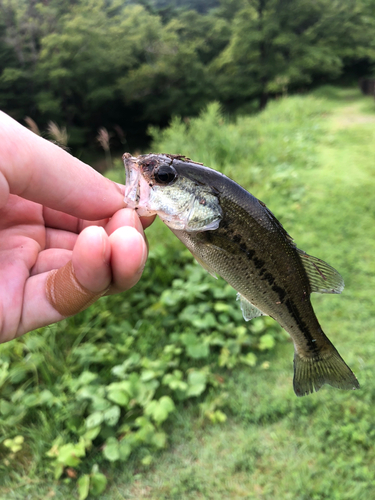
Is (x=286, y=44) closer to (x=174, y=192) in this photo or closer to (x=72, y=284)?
(x=174, y=192)

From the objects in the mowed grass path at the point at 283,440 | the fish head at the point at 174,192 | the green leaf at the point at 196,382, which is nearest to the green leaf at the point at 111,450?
the mowed grass path at the point at 283,440

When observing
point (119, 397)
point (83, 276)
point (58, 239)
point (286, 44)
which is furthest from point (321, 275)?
point (286, 44)

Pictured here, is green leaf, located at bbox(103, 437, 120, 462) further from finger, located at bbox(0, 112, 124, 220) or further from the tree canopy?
the tree canopy

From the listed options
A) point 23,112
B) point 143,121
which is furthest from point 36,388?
point 143,121

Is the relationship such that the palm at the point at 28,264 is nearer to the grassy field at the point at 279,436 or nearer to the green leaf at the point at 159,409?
the green leaf at the point at 159,409

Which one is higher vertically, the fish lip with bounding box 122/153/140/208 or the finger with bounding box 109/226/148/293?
the fish lip with bounding box 122/153/140/208

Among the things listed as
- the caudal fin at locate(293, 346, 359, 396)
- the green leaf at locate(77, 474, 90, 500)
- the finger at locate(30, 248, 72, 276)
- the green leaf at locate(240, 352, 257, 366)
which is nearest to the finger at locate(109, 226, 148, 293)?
the finger at locate(30, 248, 72, 276)
